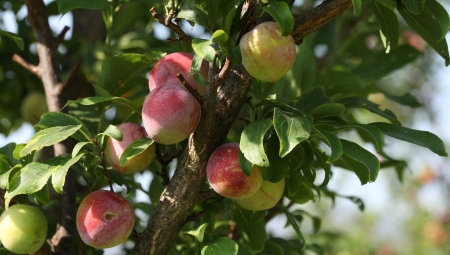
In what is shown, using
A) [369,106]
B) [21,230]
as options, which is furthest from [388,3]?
[21,230]

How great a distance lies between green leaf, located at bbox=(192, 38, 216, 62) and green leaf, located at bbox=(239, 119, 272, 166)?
131 mm

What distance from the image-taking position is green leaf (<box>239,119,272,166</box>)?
2.25 feet

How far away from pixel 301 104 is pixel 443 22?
240 millimetres

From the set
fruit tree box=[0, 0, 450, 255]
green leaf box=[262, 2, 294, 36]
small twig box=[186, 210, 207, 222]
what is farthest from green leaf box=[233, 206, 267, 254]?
green leaf box=[262, 2, 294, 36]

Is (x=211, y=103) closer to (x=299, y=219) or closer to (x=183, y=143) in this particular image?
(x=183, y=143)

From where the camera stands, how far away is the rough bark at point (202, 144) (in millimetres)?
745

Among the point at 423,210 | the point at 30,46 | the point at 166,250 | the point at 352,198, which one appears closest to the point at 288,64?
the point at 166,250

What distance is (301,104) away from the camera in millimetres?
→ 853

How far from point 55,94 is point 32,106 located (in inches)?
16.7

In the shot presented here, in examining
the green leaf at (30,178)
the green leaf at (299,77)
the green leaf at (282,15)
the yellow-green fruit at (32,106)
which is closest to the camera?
the green leaf at (282,15)

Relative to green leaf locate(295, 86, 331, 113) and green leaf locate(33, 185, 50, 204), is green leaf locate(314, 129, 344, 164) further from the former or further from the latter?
green leaf locate(33, 185, 50, 204)

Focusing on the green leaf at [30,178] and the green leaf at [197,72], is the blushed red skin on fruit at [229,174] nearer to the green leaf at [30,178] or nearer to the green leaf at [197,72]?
the green leaf at [197,72]

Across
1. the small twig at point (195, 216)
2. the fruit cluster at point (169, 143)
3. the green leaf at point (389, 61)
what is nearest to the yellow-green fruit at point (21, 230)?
the fruit cluster at point (169, 143)

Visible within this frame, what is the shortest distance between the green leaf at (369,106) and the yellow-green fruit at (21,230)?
1.81 feet
